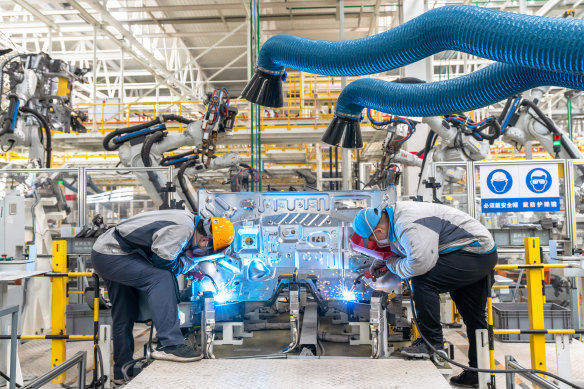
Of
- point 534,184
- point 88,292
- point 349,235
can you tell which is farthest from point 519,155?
point 88,292

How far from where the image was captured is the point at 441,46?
8.99ft

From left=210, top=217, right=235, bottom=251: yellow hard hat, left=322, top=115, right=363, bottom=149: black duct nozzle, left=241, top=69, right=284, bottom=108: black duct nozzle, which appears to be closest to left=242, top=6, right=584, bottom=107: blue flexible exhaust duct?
left=241, top=69, right=284, bottom=108: black duct nozzle

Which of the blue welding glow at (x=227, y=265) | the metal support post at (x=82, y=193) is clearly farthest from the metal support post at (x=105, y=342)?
the metal support post at (x=82, y=193)

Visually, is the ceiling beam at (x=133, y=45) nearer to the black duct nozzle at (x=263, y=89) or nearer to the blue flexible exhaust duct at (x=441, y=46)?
the black duct nozzle at (x=263, y=89)

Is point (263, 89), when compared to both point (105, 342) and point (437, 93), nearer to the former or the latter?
point (437, 93)

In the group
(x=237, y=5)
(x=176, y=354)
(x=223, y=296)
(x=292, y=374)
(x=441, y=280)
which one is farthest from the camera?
(x=237, y=5)

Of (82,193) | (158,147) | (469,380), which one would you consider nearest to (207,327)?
(469,380)

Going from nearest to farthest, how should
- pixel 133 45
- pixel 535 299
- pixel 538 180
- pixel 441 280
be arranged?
pixel 441 280
pixel 535 299
pixel 538 180
pixel 133 45

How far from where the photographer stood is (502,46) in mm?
2293

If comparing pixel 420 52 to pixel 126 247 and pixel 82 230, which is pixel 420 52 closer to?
pixel 126 247

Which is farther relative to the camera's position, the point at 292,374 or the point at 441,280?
the point at 441,280

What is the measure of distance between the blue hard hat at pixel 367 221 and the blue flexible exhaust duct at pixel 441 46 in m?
1.03

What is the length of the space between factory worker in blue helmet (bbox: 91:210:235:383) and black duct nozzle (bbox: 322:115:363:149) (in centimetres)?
146

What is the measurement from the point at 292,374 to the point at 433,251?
1.32m
